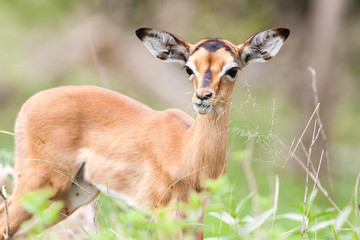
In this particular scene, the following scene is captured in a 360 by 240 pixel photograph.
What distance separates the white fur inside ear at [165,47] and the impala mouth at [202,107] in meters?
0.53

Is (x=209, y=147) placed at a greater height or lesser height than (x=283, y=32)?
lesser

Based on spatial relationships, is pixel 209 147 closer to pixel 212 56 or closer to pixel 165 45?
pixel 212 56

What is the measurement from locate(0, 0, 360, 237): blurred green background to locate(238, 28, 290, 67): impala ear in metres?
0.41

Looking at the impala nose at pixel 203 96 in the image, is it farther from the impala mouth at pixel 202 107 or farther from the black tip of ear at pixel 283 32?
the black tip of ear at pixel 283 32

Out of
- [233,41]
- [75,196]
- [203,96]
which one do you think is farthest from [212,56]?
[233,41]

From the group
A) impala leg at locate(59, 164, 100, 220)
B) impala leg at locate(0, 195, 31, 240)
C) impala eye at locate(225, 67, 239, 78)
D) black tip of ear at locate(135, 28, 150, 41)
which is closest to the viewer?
impala eye at locate(225, 67, 239, 78)

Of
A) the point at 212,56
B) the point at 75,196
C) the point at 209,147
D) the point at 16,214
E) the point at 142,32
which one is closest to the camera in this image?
the point at 212,56

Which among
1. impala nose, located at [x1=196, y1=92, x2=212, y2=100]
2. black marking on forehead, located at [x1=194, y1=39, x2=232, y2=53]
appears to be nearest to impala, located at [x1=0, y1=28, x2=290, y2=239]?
black marking on forehead, located at [x1=194, y1=39, x2=232, y2=53]

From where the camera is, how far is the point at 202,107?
3629 mm

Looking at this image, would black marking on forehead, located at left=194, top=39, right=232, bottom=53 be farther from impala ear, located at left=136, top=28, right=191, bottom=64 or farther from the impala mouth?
the impala mouth

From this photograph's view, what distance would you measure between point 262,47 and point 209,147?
0.72 metres

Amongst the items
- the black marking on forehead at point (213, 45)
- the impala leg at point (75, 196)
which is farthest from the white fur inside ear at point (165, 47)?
the impala leg at point (75, 196)

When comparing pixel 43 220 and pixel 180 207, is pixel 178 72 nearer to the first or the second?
pixel 180 207

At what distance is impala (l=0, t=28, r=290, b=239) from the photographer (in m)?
4.06
